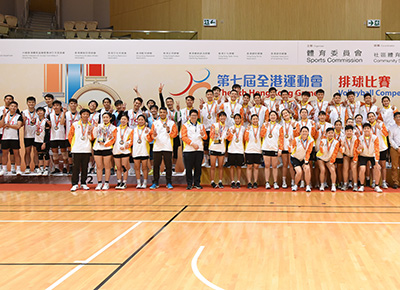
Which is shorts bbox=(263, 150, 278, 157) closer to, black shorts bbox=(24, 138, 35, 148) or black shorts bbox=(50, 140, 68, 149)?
black shorts bbox=(50, 140, 68, 149)

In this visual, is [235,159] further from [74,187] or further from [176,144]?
→ [74,187]

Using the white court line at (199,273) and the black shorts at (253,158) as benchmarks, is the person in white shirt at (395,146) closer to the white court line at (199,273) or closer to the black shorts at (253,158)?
the black shorts at (253,158)

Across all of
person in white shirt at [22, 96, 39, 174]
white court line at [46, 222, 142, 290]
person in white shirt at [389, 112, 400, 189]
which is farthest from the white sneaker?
person in white shirt at [389, 112, 400, 189]

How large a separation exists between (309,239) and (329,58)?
8.07 m

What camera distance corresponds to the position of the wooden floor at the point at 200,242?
3645mm

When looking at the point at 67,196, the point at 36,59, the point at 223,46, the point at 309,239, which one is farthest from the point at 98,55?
the point at 309,239

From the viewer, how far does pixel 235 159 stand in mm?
9539

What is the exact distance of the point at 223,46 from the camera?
12.1 metres

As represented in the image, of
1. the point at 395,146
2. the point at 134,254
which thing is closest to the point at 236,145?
the point at 395,146

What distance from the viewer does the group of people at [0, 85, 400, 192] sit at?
920 cm

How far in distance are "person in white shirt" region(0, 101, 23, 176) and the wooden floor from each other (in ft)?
8.07

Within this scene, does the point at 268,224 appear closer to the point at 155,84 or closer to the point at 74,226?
the point at 74,226

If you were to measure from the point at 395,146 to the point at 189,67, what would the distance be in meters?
5.79

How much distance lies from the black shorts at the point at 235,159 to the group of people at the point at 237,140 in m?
0.02
